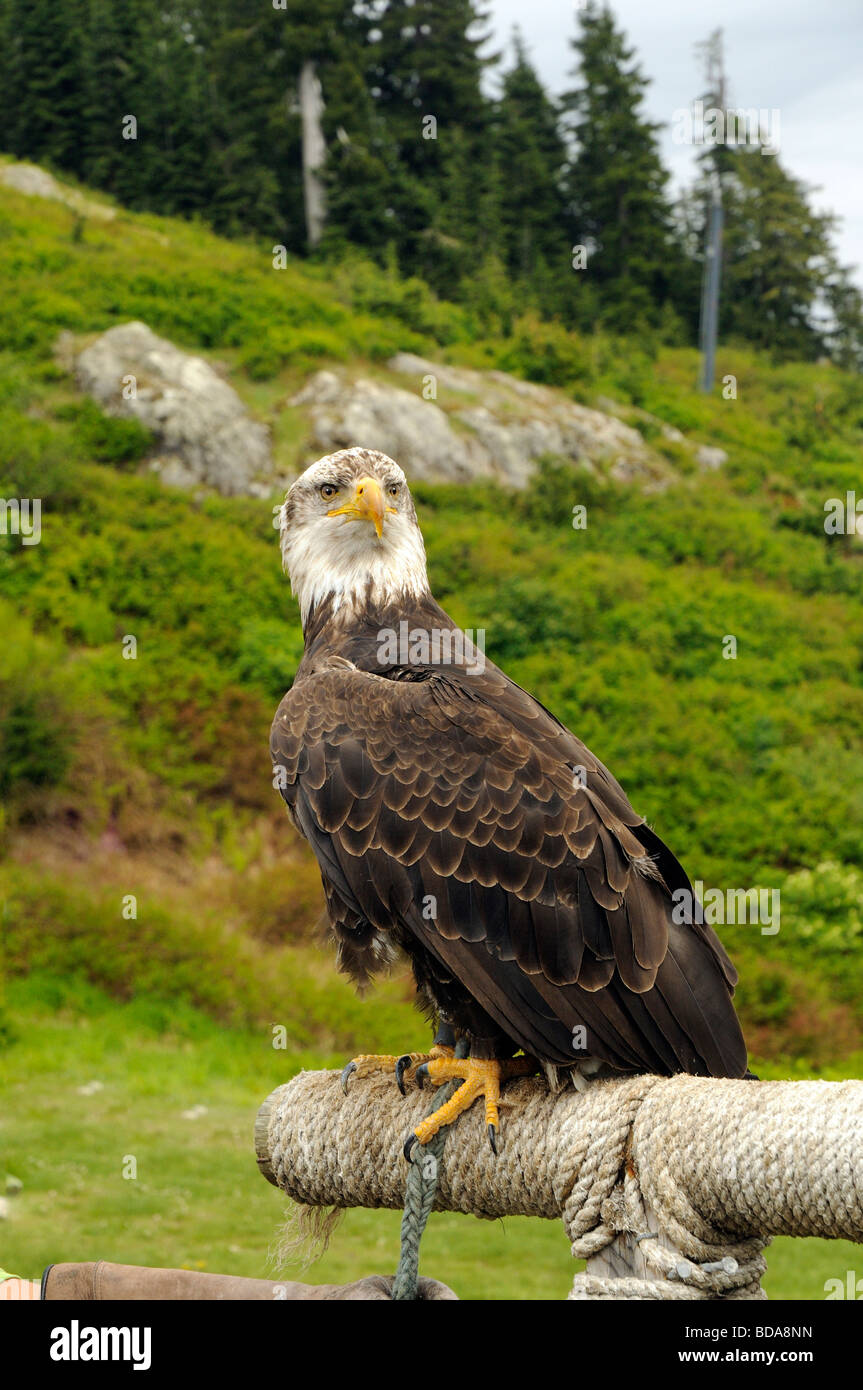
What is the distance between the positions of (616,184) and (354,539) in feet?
98.0

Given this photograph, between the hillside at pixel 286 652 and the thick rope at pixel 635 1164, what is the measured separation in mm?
5183

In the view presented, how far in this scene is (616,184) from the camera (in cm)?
3084

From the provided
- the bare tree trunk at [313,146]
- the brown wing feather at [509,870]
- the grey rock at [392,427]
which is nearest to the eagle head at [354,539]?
the brown wing feather at [509,870]

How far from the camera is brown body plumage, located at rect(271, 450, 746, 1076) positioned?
2652mm

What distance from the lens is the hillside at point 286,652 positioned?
1052 cm

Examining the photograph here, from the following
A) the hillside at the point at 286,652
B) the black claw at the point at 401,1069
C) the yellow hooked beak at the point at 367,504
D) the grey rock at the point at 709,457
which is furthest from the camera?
the grey rock at the point at 709,457

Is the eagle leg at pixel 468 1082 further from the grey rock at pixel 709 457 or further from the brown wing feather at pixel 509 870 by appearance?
the grey rock at pixel 709 457

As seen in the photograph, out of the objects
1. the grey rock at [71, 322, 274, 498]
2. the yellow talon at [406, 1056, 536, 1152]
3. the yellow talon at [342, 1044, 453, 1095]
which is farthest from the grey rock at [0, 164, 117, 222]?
the yellow talon at [406, 1056, 536, 1152]

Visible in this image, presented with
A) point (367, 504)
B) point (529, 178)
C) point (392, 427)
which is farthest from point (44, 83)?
point (367, 504)

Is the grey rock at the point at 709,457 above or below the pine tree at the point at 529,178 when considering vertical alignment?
below

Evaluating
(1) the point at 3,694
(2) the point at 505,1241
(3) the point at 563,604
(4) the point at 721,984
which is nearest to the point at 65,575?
(1) the point at 3,694

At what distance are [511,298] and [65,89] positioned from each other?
12.9 metres

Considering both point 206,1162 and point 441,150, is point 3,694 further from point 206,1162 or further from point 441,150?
point 441,150

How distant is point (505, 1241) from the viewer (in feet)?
25.9
